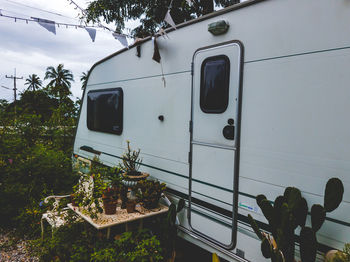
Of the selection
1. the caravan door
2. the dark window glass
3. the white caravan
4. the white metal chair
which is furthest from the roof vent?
the white metal chair

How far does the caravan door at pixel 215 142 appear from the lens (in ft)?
8.47

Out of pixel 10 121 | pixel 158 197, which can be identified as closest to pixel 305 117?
pixel 158 197

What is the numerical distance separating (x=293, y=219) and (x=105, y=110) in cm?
363

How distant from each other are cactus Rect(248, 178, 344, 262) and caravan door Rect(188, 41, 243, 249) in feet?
1.76

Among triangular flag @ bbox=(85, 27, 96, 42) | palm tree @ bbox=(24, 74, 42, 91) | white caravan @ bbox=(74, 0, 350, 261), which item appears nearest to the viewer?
white caravan @ bbox=(74, 0, 350, 261)

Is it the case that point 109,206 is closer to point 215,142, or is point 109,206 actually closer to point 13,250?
point 215,142

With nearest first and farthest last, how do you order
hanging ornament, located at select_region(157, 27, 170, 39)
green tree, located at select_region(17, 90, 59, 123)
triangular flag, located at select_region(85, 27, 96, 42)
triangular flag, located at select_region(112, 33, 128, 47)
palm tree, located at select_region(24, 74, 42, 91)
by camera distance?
hanging ornament, located at select_region(157, 27, 170, 39)
triangular flag, located at select_region(112, 33, 128, 47)
triangular flag, located at select_region(85, 27, 96, 42)
green tree, located at select_region(17, 90, 59, 123)
palm tree, located at select_region(24, 74, 42, 91)

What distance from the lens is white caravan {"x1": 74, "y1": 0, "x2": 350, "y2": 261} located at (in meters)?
1.96

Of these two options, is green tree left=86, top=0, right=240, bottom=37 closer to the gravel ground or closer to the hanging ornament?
the hanging ornament

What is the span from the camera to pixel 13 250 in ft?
12.0

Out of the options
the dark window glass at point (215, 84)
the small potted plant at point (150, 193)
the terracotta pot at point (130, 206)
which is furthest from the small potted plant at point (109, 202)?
the dark window glass at point (215, 84)

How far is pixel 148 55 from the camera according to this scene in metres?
3.69

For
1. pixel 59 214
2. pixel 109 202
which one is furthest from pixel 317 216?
pixel 59 214

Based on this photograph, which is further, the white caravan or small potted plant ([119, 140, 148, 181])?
small potted plant ([119, 140, 148, 181])
